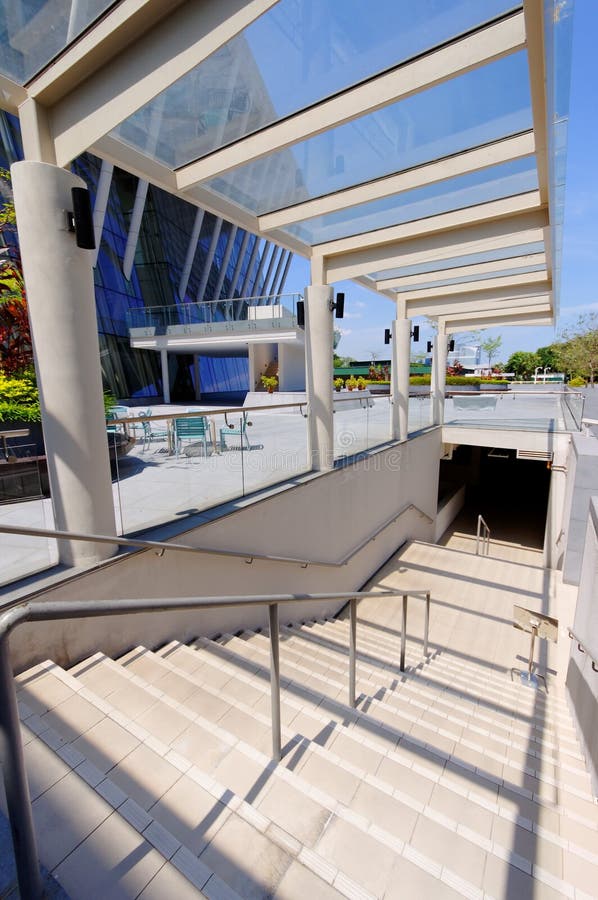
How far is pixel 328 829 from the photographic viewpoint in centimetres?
178

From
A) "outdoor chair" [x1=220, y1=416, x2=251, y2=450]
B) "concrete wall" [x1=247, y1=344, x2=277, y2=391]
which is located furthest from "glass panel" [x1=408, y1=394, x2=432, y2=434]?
"concrete wall" [x1=247, y1=344, x2=277, y2=391]

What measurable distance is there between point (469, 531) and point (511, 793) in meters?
13.9

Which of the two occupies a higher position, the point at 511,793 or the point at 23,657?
the point at 23,657

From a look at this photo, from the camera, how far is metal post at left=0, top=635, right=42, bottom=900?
0.97 m

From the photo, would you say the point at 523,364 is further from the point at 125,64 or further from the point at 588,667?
the point at 125,64

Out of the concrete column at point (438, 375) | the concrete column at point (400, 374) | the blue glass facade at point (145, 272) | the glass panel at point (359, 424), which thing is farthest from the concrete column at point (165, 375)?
the glass panel at point (359, 424)

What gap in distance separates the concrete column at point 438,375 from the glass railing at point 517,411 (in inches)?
13.6

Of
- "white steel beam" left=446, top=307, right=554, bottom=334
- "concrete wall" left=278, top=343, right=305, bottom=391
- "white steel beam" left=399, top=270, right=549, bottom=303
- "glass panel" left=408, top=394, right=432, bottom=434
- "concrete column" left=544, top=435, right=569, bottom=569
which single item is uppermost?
"white steel beam" left=399, top=270, right=549, bottom=303

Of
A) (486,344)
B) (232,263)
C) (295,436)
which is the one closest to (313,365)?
(295,436)

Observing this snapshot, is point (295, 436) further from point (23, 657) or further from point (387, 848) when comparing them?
point (387, 848)

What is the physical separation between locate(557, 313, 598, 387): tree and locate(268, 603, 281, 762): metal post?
31.3 metres

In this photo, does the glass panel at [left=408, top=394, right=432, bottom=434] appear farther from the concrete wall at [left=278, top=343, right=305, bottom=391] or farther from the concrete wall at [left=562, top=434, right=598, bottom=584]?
the concrete wall at [left=278, top=343, right=305, bottom=391]

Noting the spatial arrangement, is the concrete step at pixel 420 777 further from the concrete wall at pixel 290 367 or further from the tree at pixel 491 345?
the tree at pixel 491 345

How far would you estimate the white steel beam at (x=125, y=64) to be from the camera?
2.98 meters
